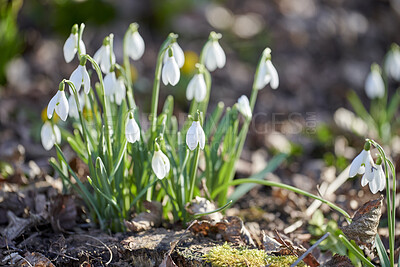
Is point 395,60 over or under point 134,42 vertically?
under

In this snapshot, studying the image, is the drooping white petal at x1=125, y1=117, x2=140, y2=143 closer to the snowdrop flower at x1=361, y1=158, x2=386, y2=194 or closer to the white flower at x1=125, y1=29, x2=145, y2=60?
the white flower at x1=125, y1=29, x2=145, y2=60

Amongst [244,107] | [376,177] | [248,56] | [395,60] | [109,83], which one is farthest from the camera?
[248,56]

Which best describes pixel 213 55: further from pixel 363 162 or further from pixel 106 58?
pixel 363 162

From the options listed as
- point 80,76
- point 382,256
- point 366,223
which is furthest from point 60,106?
point 382,256

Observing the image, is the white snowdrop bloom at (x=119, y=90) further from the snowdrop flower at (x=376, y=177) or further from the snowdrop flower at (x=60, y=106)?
the snowdrop flower at (x=376, y=177)

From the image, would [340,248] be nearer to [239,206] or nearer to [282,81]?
[239,206]

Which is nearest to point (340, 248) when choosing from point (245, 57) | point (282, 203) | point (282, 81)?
point (282, 203)
